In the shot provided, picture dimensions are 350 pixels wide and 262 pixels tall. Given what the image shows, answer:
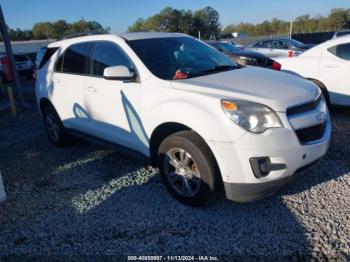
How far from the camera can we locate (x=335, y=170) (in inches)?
165

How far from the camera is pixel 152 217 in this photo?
3488 mm

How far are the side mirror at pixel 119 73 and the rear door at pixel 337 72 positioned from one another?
426 centimetres

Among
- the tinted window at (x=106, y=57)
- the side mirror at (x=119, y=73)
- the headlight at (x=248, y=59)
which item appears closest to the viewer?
the side mirror at (x=119, y=73)

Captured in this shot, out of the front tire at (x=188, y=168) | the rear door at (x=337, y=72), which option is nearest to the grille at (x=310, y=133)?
the front tire at (x=188, y=168)

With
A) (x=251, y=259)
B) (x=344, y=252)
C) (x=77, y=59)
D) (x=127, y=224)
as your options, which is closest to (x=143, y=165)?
(x=127, y=224)

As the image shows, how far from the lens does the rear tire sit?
5.59 metres

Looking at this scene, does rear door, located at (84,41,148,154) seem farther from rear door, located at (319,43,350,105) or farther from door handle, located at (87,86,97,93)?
rear door, located at (319,43,350,105)

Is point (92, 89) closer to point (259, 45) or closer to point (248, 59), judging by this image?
point (248, 59)

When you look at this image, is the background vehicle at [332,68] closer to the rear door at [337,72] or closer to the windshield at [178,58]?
the rear door at [337,72]

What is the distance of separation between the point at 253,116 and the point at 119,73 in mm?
1568

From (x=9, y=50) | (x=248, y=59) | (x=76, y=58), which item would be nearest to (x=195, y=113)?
(x=76, y=58)

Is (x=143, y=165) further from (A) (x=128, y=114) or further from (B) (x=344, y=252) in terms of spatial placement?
(B) (x=344, y=252)

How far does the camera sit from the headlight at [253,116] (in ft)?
9.83

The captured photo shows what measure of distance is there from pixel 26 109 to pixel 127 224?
25.8 ft
